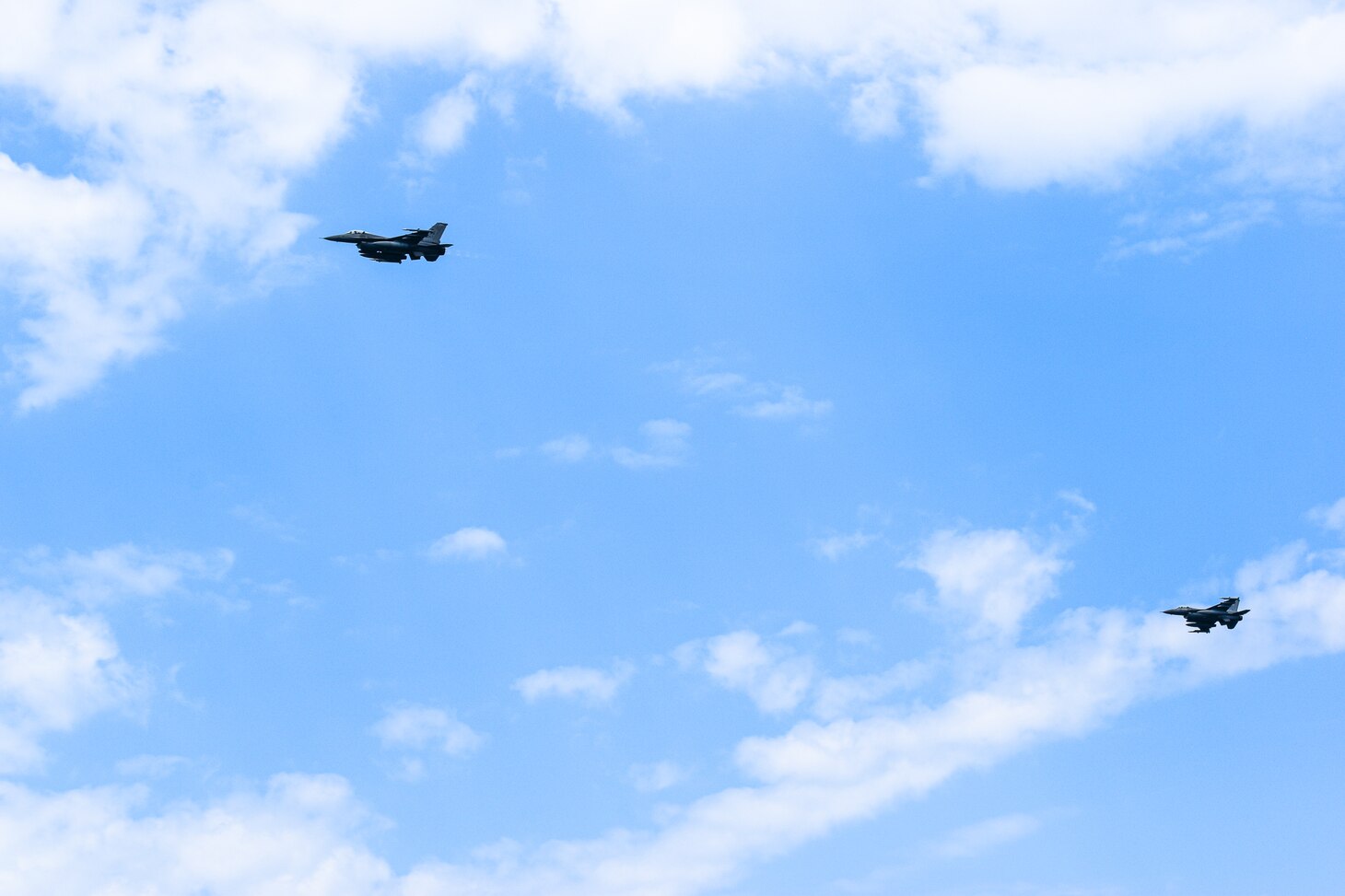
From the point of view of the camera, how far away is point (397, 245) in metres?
170

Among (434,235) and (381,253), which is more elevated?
(434,235)

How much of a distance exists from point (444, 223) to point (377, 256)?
9.26 meters

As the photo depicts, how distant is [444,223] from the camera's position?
6816 inches

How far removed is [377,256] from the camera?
171375mm

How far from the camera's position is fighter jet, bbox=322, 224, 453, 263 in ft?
557

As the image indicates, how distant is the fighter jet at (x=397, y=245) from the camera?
16975 centimetres
